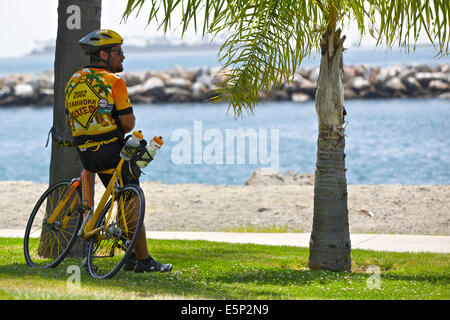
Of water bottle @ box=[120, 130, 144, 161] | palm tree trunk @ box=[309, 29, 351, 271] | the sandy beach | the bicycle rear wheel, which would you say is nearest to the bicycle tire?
the bicycle rear wheel

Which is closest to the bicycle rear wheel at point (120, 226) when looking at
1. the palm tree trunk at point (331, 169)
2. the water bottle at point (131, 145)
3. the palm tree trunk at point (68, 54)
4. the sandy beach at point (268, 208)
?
the water bottle at point (131, 145)

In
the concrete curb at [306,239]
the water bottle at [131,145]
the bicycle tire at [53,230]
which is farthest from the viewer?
the concrete curb at [306,239]

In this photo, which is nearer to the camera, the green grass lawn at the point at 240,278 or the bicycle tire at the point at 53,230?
the green grass lawn at the point at 240,278

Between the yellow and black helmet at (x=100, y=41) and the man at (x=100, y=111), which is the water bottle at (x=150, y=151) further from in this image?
the yellow and black helmet at (x=100, y=41)

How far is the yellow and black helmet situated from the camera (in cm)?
642

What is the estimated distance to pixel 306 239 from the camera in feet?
33.3

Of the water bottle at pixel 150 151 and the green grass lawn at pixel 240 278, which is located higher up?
the water bottle at pixel 150 151

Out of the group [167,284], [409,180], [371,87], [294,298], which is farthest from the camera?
[371,87]

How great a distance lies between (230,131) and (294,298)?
30.3m

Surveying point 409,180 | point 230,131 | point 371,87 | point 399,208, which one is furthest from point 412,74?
point 399,208

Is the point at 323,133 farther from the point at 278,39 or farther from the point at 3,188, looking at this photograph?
the point at 3,188

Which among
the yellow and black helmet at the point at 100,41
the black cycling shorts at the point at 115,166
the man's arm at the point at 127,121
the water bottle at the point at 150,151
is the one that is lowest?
the black cycling shorts at the point at 115,166

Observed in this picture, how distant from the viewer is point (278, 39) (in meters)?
8.00

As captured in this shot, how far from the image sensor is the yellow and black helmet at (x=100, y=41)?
21.1 ft
